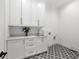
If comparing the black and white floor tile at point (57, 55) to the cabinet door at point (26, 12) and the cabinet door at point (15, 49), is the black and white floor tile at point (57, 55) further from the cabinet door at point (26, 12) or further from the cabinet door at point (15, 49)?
the cabinet door at point (26, 12)

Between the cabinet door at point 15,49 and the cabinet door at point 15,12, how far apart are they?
80 centimetres

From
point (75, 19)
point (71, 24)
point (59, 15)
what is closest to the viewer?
point (75, 19)

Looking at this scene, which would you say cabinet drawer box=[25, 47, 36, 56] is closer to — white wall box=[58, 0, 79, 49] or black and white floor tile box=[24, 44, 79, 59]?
black and white floor tile box=[24, 44, 79, 59]

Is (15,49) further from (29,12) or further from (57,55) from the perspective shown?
(57,55)

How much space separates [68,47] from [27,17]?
9.72 feet

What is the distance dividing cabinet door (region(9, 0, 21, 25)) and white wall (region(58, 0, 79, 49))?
9.19 ft

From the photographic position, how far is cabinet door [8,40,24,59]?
1.95m

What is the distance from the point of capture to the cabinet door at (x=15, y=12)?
2248 millimetres

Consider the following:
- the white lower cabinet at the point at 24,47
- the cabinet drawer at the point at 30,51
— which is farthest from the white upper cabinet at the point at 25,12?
the cabinet drawer at the point at 30,51

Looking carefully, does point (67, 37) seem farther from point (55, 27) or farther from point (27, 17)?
point (27, 17)

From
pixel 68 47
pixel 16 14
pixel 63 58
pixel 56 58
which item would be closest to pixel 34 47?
pixel 56 58

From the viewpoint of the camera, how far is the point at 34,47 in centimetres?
251

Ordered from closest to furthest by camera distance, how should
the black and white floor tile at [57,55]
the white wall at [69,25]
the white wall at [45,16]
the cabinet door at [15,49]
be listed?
the cabinet door at [15,49], the black and white floor tile at [57,55], the white wall at [45,16], the white wall at [69,25]

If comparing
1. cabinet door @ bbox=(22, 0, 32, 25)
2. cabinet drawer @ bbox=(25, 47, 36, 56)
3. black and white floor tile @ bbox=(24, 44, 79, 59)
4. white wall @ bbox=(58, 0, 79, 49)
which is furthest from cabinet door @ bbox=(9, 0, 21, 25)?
white wall @ bbox=(58, 0, 79, 49)
